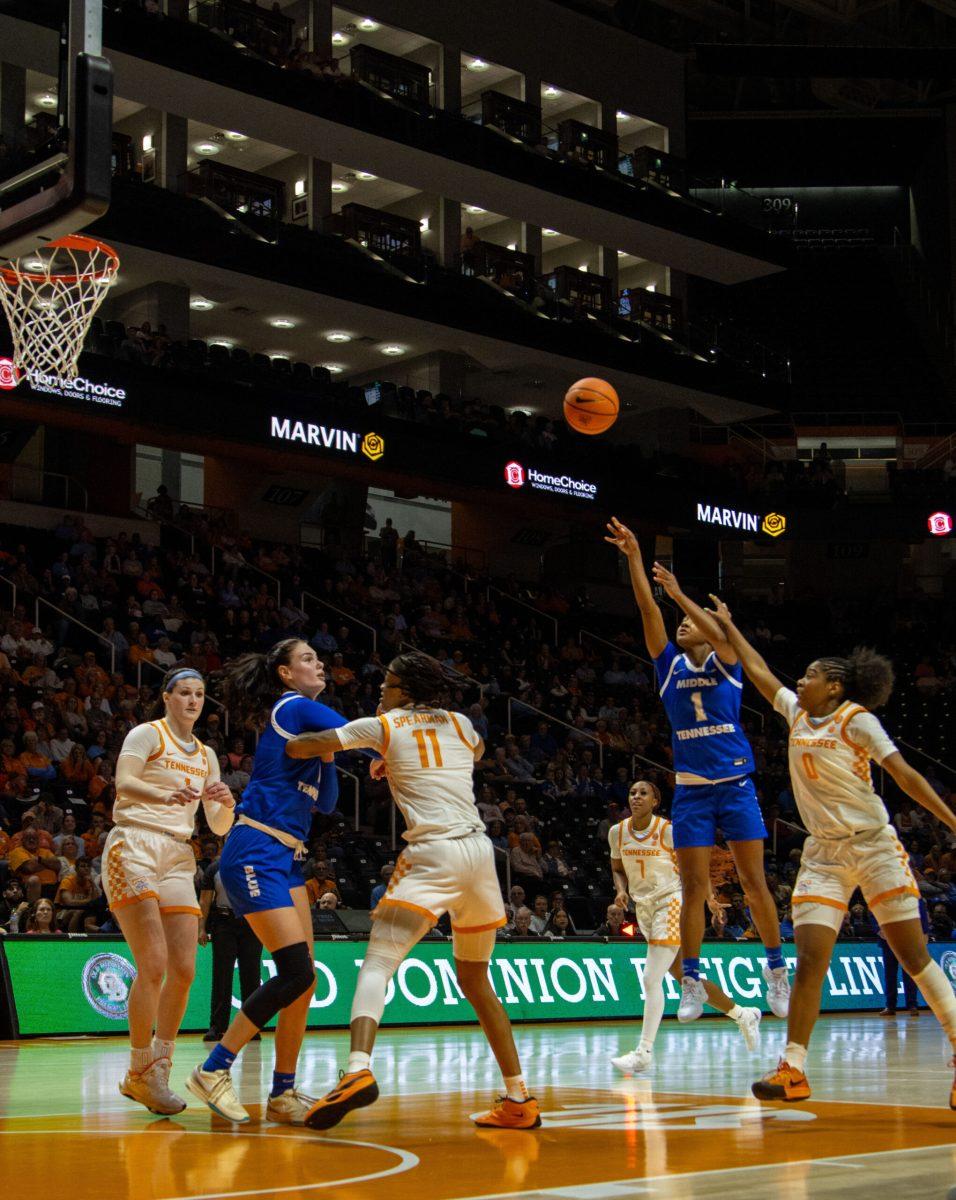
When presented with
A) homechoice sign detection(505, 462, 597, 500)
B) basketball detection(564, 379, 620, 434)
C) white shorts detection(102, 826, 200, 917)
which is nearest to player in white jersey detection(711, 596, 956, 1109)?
white shorts detection(102, 826, 200, 917)

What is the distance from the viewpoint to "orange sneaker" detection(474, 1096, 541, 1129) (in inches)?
280

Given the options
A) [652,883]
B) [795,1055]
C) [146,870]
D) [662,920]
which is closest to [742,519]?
[652,883]

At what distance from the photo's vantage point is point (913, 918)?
7871 mm

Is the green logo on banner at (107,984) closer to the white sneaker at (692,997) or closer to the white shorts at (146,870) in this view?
the white sneaker at (692,997)

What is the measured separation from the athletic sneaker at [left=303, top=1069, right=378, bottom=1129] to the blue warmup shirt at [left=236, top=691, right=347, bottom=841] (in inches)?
56.5

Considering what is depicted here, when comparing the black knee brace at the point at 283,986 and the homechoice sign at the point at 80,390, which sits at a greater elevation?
the homechoice sign at the point at 80,390

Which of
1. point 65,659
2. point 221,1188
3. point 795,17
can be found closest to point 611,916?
point 65,659

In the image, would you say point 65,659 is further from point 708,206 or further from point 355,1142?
point 708,206

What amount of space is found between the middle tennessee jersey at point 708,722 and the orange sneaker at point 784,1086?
2470mm

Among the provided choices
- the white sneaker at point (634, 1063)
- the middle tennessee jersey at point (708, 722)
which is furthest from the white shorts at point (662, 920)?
the middle tennessee jersey at point (708, 722)

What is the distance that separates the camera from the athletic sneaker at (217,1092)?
7.24 meters

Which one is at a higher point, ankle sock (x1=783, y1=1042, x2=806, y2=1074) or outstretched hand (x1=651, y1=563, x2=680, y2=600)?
outstretched hand (x1=651, y1=563, x2=680, y2=600)

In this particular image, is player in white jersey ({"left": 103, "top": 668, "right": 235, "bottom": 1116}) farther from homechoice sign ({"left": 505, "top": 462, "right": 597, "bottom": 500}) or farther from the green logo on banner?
homechoice sign ({"left": 505, "top": 462, "right": 597, "bottom": 500})

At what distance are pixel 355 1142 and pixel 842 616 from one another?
33.7 m
